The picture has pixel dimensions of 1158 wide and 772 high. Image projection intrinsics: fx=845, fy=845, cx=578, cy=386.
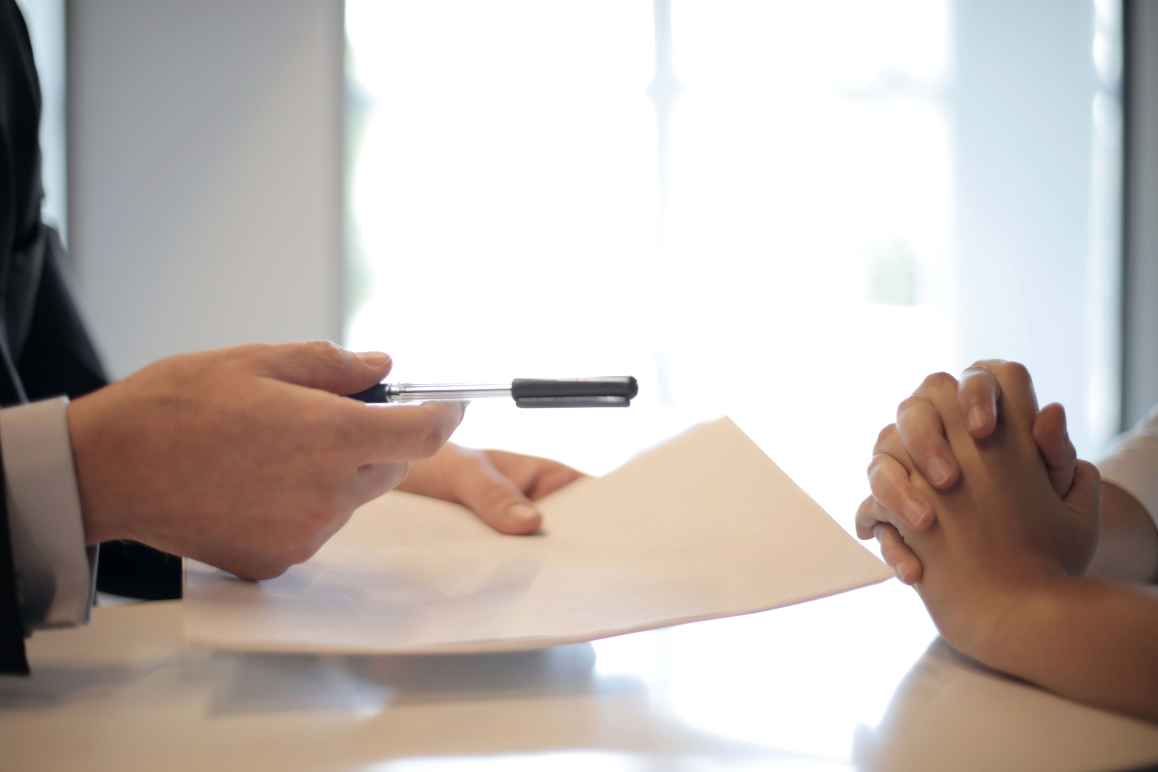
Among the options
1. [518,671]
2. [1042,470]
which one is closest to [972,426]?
[1042,470]

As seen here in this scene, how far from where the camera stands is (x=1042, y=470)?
410 mm

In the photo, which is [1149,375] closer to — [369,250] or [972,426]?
[369,250]

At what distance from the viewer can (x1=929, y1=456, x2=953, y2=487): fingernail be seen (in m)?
0.40

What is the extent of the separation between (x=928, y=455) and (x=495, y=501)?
0.26 metres

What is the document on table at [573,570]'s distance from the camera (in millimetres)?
345

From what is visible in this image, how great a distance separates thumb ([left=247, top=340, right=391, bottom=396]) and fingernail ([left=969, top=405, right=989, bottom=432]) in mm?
281

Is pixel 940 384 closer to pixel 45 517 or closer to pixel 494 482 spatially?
pixel 494 482

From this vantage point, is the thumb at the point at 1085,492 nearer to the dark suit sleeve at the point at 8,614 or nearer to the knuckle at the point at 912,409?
the knuckle at the point at 912,409

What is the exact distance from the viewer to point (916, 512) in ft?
Answer: 1.32

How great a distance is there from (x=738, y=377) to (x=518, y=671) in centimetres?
247

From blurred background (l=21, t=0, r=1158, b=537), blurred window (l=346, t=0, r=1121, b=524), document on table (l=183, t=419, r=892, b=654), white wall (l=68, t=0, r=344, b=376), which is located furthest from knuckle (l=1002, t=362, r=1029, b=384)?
white wall (l=68, t=0, r=344, b=376)

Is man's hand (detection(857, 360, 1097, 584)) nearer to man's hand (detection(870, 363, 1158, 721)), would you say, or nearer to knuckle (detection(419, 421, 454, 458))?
Result: man's hand (detection(870, 363, 1158, 721))

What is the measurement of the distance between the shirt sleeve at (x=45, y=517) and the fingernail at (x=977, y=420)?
40 centimetres

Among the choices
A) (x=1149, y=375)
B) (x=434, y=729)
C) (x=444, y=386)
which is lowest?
(x=1149, y=375)
